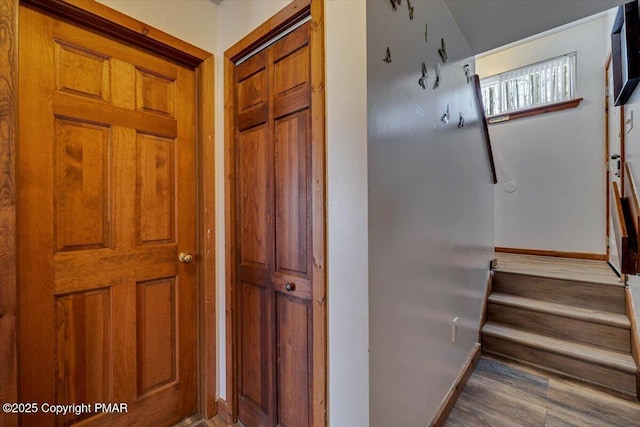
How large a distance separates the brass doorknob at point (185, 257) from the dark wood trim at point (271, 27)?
1171 millimetres

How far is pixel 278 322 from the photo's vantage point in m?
→ 1.33

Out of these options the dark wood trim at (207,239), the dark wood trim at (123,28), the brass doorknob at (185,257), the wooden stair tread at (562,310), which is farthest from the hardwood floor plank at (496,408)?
the dark wood trim at (123,28)

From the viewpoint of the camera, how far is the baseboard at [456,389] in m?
1.46

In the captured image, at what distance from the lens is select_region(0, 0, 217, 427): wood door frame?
105cm

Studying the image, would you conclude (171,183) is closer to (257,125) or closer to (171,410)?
(257,125)

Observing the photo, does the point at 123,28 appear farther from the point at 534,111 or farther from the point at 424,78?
the point at 534,111

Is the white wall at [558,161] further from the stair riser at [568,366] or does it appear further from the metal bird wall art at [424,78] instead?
the metal bird wall art at [424,78]

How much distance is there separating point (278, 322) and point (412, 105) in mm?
Answer: 1208

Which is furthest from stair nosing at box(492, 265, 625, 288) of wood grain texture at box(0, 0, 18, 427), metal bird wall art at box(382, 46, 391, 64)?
wood grain texture at box(0, 0, 18, 427)

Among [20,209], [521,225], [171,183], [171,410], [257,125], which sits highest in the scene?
[257,125]

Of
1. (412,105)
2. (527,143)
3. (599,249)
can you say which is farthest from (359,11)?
(599,249)

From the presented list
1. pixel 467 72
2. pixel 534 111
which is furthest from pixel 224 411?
pixel 534 111

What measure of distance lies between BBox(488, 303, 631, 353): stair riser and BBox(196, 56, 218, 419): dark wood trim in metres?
2.28

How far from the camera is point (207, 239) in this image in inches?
64.2
